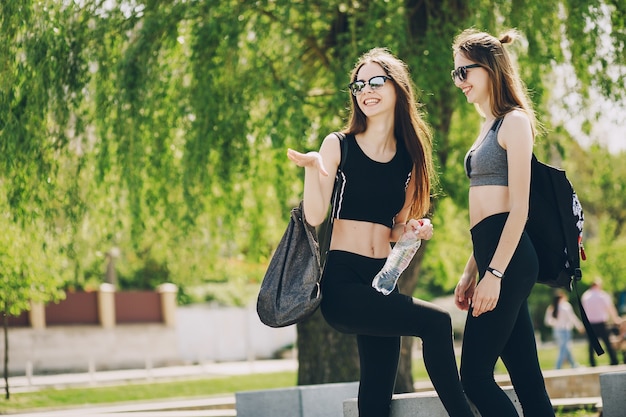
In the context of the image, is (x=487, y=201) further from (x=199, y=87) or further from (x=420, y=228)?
(x=199, y=87)

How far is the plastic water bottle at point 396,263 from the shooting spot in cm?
432

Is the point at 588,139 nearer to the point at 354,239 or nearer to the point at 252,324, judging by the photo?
the point at 354,239

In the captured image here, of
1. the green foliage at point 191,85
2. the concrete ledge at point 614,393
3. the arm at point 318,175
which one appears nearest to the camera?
the arm at point 318,175

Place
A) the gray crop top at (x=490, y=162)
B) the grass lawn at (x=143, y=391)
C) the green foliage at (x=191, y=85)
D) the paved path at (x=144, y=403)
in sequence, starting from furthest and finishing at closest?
the grass lawn at (x=143, y=391) → the paved path at (x=144, y=403) → the green foliage at (x=191, y=85) → the gray crop top at (x=490, y=162)

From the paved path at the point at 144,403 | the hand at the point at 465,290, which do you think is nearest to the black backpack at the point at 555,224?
the hand at the point at 465,290

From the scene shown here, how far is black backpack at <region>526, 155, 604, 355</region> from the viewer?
453cm

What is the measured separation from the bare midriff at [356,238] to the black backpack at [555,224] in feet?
2.38

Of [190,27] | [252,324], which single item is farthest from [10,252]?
[252,324]

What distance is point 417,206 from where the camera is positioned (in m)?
4.75

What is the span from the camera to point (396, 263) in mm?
4395

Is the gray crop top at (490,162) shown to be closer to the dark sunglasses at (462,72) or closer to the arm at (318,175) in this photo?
the dark sunglasses at (462,72)

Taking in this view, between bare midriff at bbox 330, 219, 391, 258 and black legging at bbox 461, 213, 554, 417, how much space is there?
1.51ft

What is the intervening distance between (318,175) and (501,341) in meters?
1.09

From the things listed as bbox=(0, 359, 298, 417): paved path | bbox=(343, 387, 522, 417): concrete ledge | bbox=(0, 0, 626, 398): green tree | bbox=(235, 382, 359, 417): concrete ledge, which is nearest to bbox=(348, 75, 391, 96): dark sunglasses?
bbox=(343, 387, 522, 417): concrete ledge
